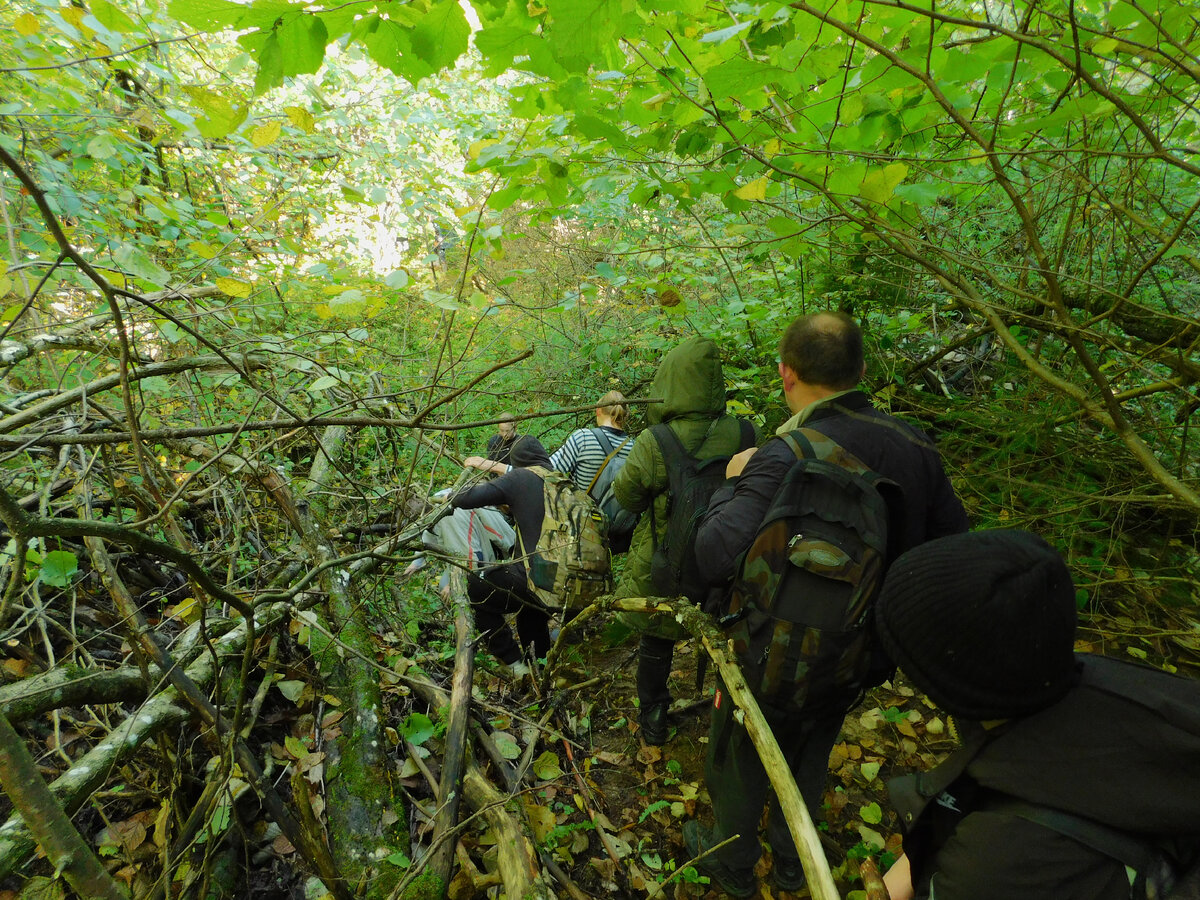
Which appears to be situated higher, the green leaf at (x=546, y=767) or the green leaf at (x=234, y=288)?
the green leaf at (x=234, y=288)

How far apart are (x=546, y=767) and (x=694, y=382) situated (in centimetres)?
227

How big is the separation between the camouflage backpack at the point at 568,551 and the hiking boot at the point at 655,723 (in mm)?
805

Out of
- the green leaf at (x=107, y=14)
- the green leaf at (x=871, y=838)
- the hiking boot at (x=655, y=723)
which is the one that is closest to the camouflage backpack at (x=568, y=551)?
the hiking boot at (x=655, y=723)

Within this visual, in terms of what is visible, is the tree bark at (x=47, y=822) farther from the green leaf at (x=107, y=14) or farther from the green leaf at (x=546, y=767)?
the green leaf at (x=107, y=14)

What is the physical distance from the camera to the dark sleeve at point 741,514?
2129 mm

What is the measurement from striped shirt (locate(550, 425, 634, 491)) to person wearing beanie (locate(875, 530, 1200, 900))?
2.91m

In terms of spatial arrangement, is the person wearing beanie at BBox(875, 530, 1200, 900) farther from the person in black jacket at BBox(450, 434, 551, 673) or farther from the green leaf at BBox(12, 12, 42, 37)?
the green leaf at BBox(12, 12, 42, 37)

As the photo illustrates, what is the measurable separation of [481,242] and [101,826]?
3.15 m

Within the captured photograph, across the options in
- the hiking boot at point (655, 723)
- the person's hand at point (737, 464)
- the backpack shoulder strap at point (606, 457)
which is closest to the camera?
the person's hand at point (737, 464)

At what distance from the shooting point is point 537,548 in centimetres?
356

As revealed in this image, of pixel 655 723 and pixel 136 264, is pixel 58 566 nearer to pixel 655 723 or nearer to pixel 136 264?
pixel 136 264

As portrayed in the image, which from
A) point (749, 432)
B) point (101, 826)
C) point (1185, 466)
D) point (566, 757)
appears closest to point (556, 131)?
point (749, 432)

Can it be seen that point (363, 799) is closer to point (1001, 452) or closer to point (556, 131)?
point (556, 131)

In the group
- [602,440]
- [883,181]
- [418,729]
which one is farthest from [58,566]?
[883,181]
